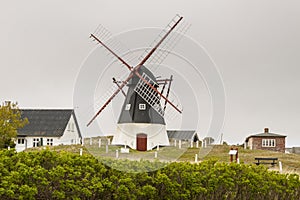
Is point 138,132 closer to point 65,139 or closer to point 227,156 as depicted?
point 227,156

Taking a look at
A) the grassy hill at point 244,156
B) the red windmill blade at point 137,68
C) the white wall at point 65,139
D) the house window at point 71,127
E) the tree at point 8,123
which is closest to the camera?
the red windmill blade at point 137,68

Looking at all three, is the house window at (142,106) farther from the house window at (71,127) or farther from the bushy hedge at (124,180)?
the house window at (71,127)

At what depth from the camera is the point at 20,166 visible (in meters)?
11.3

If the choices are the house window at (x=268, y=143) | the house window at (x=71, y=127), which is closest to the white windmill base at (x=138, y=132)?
the house window at (x=268, y=143)

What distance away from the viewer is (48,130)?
1759 inches

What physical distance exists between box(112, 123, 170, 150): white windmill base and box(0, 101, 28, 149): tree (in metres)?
16.7

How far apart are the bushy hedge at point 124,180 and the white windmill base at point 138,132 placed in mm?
6658

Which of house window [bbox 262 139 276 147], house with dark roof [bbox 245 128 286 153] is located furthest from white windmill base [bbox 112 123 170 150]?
house window [bbox 262 139 276 147]

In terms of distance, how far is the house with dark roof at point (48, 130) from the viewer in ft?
145

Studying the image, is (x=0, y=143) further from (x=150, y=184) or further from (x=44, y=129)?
(x=150, y=184)

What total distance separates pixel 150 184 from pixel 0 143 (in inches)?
1068

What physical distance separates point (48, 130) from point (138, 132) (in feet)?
75.3

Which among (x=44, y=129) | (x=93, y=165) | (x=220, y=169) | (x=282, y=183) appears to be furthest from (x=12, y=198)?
(x=44, y=129)

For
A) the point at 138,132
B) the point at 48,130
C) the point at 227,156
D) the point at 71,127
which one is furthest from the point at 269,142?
the point at 138,132
